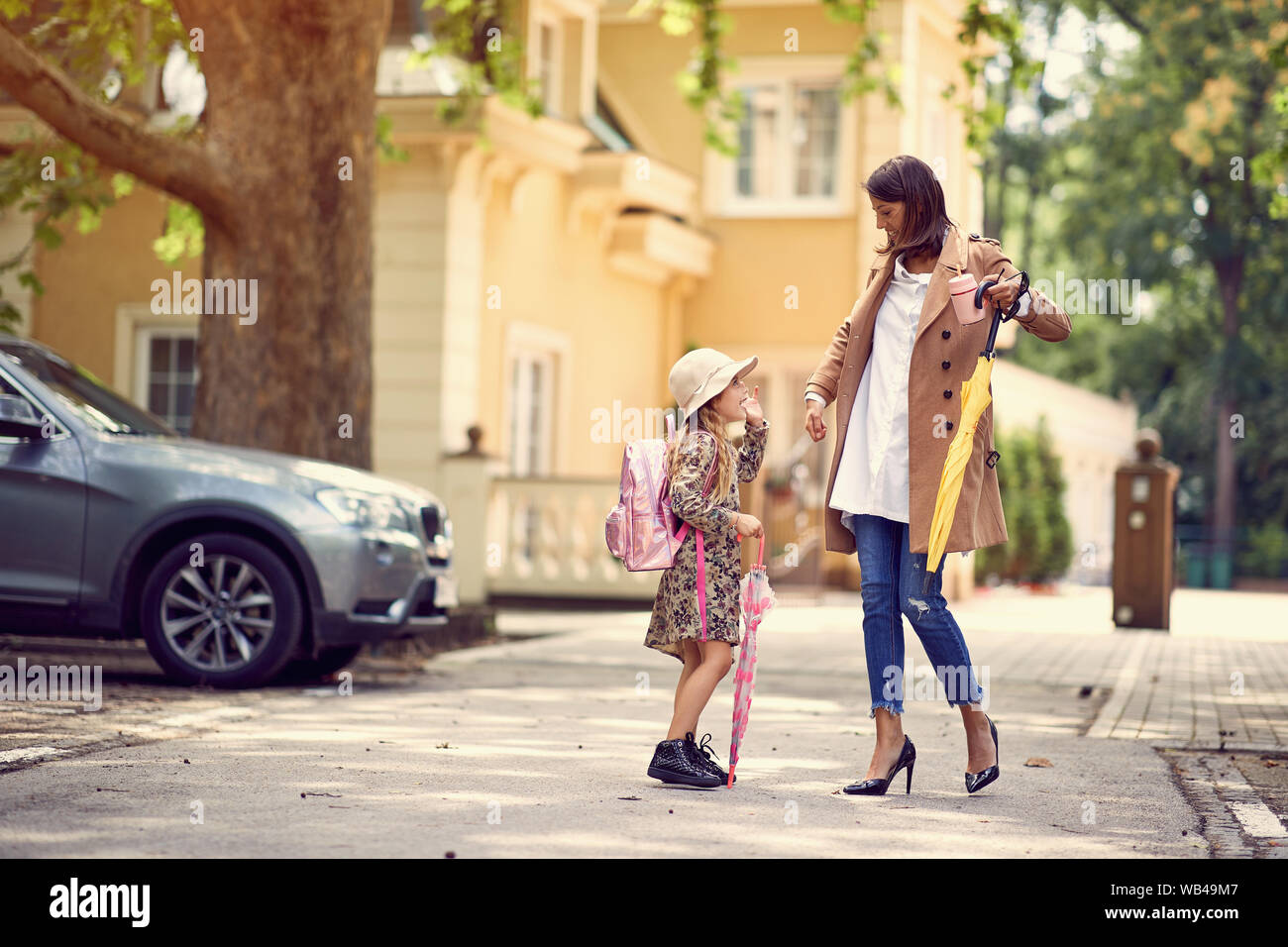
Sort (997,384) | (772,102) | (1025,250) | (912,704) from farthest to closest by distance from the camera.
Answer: (1025,250), (997,384), (772,102), (912,704)

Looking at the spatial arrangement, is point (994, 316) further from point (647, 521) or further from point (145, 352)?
point (145, 352)

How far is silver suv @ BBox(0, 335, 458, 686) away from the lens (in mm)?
8750

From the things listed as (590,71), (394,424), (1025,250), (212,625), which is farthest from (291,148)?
(1025,250)

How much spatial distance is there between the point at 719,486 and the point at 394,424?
10.3 m

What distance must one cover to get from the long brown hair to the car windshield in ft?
15.7

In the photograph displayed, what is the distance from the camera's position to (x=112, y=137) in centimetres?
994

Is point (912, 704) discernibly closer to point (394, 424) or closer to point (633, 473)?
point (633, 473)

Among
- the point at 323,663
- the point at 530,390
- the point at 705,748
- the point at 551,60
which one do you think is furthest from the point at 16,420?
the point at 551,60

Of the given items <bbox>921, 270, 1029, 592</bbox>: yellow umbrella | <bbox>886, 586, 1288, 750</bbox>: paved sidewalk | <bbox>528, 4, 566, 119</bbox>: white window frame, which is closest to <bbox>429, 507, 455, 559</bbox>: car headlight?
<bbox>886, 586, 1288, 750</bbox>: paved sidewalk

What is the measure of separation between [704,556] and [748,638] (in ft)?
1.06

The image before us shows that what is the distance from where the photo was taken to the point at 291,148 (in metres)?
10.3

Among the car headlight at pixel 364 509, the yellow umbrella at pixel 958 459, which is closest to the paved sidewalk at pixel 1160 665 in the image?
the yellow umbrella at pixel 958 459

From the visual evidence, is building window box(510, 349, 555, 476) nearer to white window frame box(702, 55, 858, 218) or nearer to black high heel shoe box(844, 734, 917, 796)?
white window frame box(702, 55, 858, 218)

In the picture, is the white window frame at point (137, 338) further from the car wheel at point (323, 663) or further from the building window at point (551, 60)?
the car wheel at point (323, 663)
